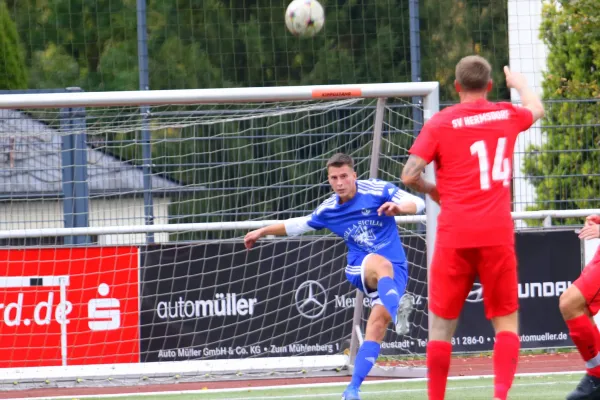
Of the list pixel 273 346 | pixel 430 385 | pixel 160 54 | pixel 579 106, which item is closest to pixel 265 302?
pixel 273 346

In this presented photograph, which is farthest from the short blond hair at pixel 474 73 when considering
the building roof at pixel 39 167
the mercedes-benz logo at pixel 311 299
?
the building roof at pixel 39 167

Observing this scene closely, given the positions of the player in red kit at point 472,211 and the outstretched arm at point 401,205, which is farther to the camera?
the outstretched arm at point 401,205

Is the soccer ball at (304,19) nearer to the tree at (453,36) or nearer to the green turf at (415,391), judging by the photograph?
the green turf at (415,391)

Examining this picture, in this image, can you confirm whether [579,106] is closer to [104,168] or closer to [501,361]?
[104,168]

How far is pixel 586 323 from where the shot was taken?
6418mm

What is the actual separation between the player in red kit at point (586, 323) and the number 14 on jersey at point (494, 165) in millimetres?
1099

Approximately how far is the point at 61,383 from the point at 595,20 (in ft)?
25.0

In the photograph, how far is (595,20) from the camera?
1232 cm

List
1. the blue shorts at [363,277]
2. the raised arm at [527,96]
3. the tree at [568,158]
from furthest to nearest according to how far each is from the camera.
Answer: the tree at [568,158] < the blue shorts at [363,277] < the raised arm at [527,96]

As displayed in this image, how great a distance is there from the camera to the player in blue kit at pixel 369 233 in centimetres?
730

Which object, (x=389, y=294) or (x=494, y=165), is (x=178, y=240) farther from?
(x=494, y=165)

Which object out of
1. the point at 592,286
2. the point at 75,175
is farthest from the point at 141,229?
the point at 592,286

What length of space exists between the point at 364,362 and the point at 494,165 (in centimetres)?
211

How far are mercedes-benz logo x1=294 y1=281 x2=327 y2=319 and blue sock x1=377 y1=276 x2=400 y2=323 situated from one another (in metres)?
2.90
